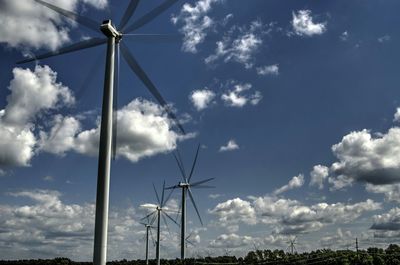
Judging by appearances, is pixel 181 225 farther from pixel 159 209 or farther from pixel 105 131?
pixel 105 131

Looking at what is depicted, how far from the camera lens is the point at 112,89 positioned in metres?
40.8

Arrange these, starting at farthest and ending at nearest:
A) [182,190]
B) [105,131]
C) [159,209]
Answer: [159,209] → [182,190] → [105,131]

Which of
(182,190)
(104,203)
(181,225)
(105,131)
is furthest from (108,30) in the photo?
(182,190)

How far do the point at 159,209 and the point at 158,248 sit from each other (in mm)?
30929

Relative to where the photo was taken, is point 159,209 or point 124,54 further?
point 159,209

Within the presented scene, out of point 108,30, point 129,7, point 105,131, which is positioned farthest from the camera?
point 129,7

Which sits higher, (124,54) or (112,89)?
(124,54)

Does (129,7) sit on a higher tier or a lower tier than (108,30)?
higher

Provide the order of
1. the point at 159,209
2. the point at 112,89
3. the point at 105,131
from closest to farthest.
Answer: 1. the point at 105,131
2. the point at 112,89
3. the point at 159,209

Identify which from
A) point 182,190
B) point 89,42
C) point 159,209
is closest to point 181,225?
point 182,190

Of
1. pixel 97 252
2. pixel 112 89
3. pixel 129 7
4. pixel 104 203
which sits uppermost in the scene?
pixel 129 7

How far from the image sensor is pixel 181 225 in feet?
434

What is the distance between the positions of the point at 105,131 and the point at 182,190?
11473 cm

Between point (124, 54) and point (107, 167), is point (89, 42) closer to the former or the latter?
point (124, 54)
